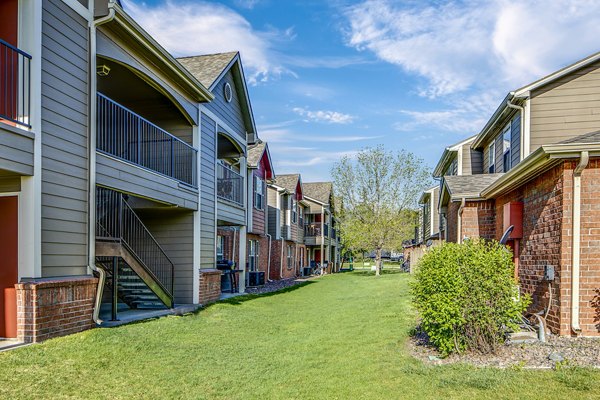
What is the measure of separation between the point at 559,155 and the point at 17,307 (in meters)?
8.57

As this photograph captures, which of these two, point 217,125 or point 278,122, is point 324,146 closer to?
point 278,122

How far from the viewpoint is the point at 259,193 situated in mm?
24469

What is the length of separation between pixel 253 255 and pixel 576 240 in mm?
18279

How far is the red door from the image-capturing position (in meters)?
6.71

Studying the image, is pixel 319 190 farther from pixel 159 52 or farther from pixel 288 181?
pixel 159 52

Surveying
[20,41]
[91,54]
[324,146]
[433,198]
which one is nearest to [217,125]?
[91,54]

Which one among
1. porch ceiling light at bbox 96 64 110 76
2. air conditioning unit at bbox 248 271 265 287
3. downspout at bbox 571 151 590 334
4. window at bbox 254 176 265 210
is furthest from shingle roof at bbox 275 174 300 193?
downspout at bbox 571 151 590 334

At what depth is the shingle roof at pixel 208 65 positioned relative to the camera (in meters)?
14.0

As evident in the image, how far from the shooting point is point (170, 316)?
10.3 meters

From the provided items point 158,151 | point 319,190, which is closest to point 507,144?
point 158,151

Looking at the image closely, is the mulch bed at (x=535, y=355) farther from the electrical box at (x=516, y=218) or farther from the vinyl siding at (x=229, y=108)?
the vinyl siding at (x=229, y=108)

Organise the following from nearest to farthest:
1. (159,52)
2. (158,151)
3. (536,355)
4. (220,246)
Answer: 1. (536,355)
2. (159,52)
3. (158,151)
4. (220,246)

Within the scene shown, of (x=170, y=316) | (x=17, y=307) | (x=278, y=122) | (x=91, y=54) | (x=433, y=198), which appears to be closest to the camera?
(x=17, y=307)

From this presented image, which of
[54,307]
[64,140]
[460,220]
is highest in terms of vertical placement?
[64,140]
